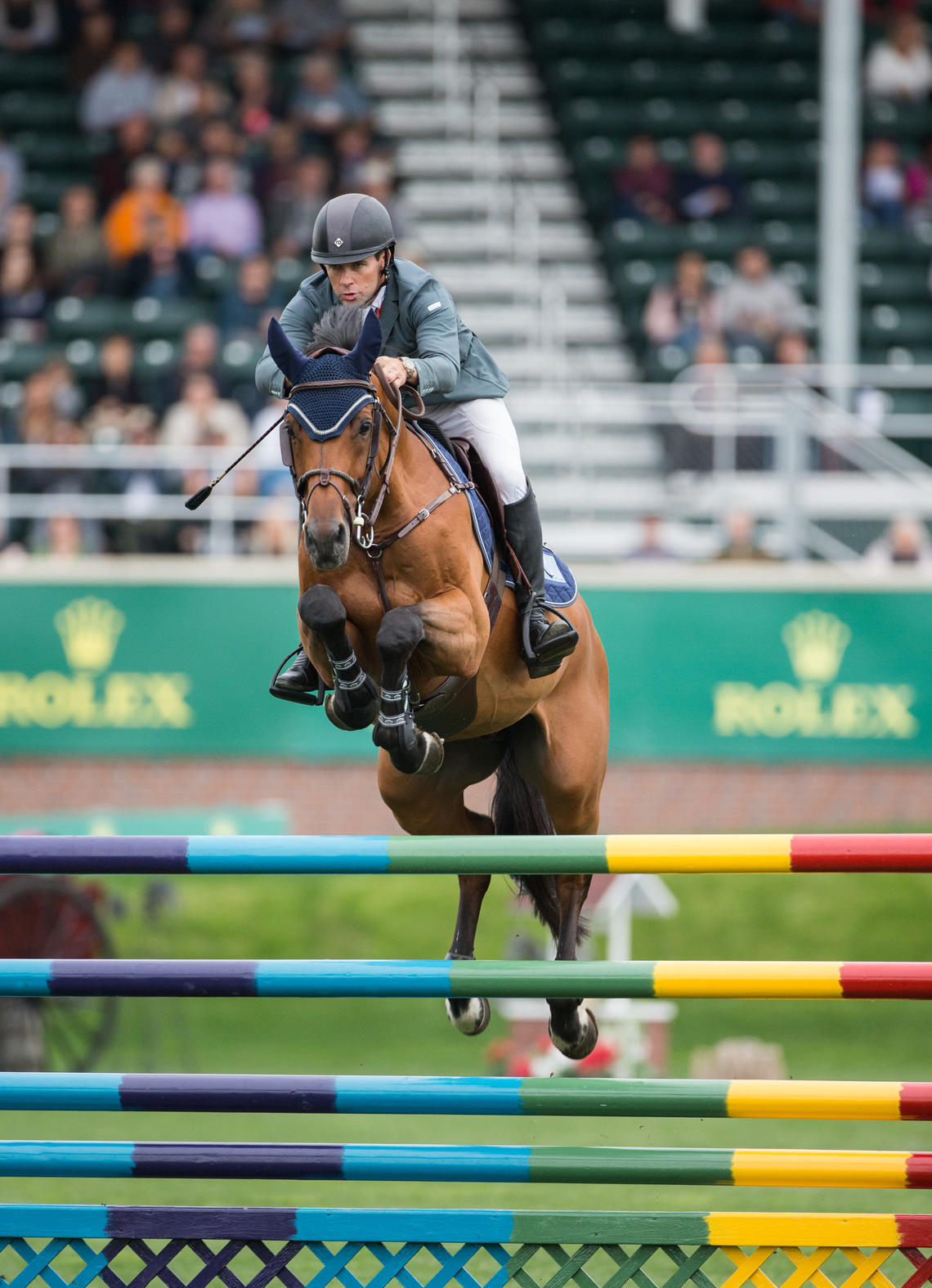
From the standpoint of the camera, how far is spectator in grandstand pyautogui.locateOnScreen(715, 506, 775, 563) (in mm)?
10227

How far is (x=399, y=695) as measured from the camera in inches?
175

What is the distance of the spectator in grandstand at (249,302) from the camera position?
37.1 feet

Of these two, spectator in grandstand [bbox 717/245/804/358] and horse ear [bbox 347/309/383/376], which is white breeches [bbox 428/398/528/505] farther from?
spectator in grandstand [bbox 717/245/804/358]

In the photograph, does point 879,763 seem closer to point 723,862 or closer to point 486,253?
point 486,253

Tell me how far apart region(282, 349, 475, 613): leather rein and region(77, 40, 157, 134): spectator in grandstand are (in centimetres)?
903

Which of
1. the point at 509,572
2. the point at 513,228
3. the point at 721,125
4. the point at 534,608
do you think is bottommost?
the point at 534,608

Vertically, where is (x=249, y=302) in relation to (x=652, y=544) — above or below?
above

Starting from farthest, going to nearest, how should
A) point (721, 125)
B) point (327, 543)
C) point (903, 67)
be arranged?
point (903, 67) → point (721, 125) → point (327, 543)

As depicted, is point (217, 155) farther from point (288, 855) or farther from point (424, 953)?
point (288, 855)

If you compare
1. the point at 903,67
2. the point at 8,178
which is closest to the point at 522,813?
the point at 8,178

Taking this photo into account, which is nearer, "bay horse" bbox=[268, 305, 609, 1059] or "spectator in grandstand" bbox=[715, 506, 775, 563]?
"bay horse" bbox=[268, 305, 609, 1059]

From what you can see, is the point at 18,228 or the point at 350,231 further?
the point at 18,228

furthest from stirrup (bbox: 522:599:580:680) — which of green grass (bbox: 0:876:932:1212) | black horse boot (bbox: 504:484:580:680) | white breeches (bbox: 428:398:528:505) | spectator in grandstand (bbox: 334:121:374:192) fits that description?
spectator in grandstand (bbox: 334:121:374:192)

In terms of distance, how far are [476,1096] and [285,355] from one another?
1858 mm
